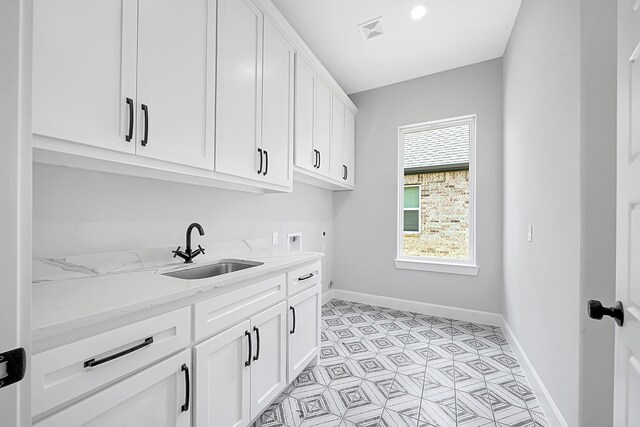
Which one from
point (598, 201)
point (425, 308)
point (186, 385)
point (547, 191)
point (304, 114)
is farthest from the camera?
point (425, 308)

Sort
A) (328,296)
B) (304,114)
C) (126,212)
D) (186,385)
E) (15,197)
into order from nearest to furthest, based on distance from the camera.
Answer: (15,197), (186,385), (126,212), (304,114), (328,296)

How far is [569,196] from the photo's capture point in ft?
4.37

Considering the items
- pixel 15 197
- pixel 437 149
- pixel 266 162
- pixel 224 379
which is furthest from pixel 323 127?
pixel 15 197

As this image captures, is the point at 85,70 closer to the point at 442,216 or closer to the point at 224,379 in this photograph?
the point at 224,379

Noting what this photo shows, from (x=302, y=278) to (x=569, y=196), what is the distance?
154cm

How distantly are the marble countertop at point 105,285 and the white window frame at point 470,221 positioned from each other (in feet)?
6.86

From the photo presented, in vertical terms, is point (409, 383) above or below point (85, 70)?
below

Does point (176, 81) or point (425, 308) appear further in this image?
point (425, 308)

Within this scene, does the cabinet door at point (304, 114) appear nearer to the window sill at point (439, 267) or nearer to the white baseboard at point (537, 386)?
the window sill at point (439, 267)

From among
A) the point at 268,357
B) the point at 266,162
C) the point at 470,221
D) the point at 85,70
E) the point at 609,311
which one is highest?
the point at 85,70

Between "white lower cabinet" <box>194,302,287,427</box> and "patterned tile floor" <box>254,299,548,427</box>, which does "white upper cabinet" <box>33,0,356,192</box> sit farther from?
"patterned tile floor" <box>254,299,548,427</box>

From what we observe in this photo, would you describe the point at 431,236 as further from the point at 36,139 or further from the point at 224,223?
the point at 36,139

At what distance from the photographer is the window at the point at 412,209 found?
337 centimetres

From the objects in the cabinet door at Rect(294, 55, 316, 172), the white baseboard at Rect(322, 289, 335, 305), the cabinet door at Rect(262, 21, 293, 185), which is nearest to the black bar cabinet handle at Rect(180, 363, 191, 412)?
the cabinet door at Rect(262, 21, 293, 185)
